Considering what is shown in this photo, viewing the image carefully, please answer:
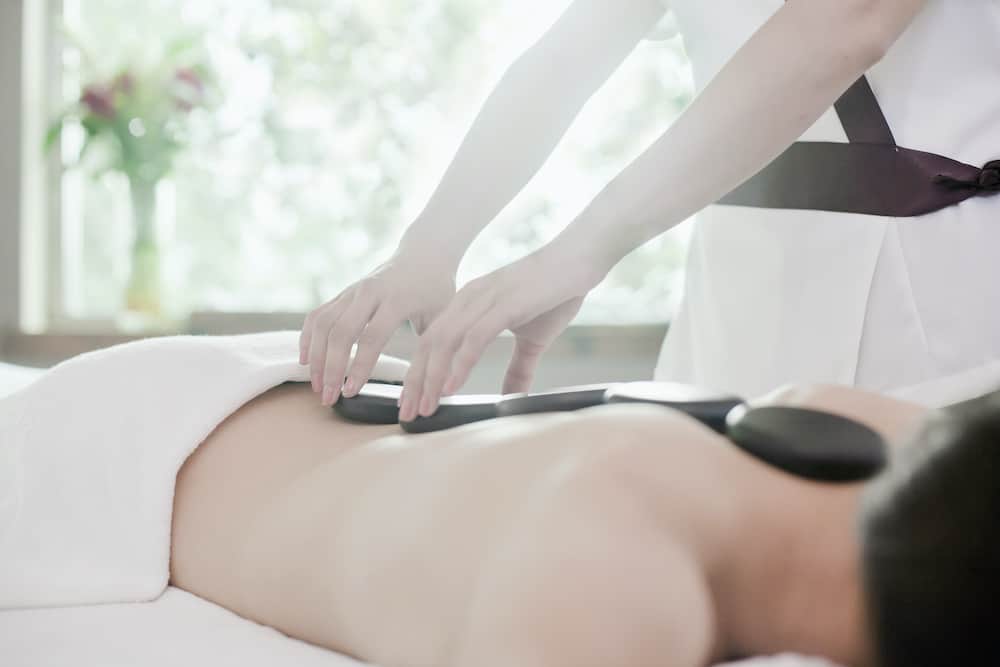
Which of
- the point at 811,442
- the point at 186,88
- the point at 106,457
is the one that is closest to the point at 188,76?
the point at 186,88

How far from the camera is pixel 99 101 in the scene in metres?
2.89

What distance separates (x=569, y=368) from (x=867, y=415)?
2225mm

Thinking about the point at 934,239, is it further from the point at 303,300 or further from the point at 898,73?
the point at 303,300

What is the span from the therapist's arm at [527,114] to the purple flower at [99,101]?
6.27 ft

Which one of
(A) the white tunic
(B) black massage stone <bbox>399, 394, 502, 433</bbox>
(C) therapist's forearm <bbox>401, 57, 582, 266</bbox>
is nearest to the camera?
(B) black massage stone <bbox>399, 394, 502, 433</bbox>

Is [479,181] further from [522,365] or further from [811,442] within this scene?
[811,442]

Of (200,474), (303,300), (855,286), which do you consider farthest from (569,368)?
(200,474)

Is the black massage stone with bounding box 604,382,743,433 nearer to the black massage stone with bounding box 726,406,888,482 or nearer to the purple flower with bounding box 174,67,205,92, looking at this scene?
the black massage stone with bounding box 726,406,888,482

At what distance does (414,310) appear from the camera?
44.4 inches

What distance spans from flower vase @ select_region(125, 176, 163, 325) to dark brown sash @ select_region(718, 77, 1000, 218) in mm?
2140

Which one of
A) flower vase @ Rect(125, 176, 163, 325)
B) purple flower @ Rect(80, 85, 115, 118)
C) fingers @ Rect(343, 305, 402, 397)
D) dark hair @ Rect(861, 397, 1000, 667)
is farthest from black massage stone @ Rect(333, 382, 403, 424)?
purple flower @ Rect(80, 85, 115, 118)

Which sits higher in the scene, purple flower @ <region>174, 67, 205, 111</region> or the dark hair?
purple flower @ <region>174, 67, 205, 111</region>

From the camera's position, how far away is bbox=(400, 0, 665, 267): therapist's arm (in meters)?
1.27

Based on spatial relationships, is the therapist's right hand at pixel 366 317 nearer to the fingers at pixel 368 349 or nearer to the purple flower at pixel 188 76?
the fingers at pixel 368 349
